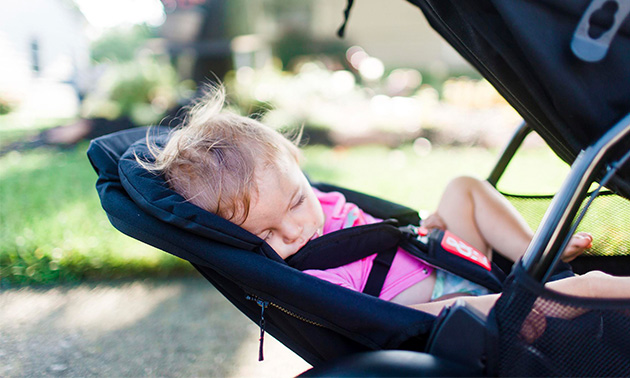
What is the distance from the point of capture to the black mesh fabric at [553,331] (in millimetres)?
1009

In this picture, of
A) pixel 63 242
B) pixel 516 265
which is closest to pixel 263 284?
pixel 516 265

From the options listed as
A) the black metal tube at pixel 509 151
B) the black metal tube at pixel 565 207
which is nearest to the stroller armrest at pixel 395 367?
the black metal tube at pixel 565 207

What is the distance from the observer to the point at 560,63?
110cm

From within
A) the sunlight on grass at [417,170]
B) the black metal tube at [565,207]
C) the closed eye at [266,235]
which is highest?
the black metal tube at [565,207]

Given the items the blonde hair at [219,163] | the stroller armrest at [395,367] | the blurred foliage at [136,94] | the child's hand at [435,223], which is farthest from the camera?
the blurred foliage at [136,94]

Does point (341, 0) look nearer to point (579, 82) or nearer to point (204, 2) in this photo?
point (204, 2)

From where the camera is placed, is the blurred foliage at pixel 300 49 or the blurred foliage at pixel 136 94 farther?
the blurred foliage at pixel 300 49

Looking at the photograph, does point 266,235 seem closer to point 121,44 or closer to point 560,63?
point 560,63

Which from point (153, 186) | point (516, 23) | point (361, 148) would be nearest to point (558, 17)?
point (516, 23)

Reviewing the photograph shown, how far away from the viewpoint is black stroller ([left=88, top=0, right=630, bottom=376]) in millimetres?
1029

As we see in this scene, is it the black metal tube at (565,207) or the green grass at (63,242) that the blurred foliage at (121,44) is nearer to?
the green grass at (63,242)

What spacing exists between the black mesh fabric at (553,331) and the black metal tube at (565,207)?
0.21 feet

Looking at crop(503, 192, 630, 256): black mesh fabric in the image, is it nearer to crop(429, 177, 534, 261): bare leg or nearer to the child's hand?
crop(429, 177, 534, 261): bare leg

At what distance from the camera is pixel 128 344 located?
86.0 inches
